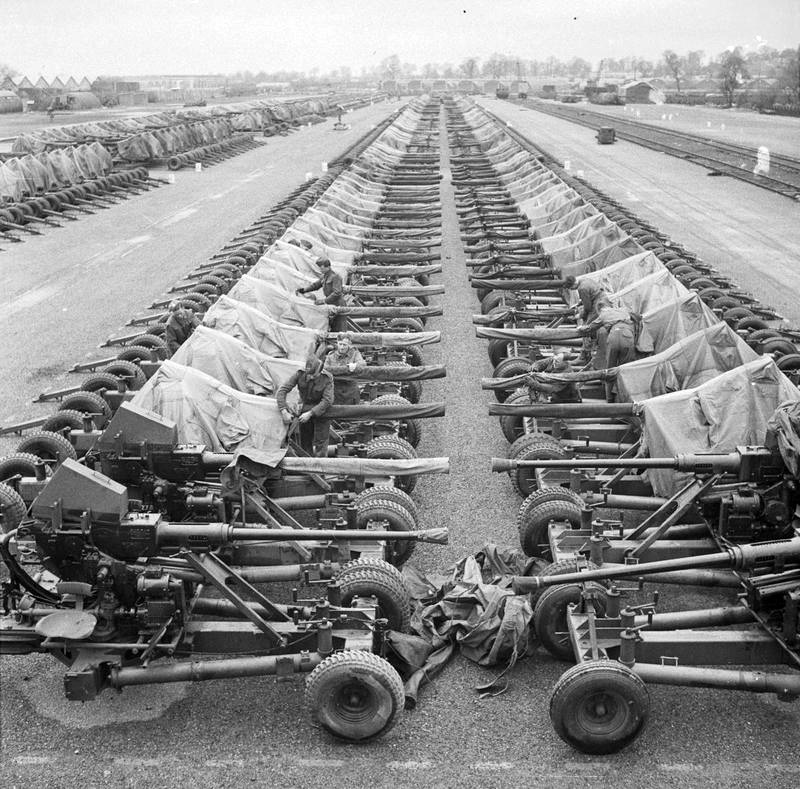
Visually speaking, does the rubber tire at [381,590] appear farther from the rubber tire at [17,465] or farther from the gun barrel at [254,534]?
the rubber tire at [17,465]

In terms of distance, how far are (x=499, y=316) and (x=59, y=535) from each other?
1082cm

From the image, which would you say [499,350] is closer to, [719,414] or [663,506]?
[719,414]

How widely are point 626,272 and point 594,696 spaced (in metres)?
11.5

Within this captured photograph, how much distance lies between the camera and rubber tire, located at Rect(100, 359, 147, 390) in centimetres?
1459

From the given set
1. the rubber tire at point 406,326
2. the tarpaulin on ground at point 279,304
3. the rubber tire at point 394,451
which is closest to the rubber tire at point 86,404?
the tarpaulin on ground at point 279,304

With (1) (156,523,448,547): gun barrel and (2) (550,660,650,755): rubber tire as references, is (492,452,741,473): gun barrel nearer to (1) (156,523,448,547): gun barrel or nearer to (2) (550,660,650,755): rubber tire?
(1) (156,523,448,547): gun barrel

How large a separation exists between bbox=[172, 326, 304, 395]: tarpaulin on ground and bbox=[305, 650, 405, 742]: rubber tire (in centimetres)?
571

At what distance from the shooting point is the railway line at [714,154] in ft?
140

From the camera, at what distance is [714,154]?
54.0m

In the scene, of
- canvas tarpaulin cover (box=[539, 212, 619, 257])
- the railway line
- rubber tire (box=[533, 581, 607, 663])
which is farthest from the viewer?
the railway line

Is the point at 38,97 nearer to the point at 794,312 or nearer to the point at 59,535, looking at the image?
the point at 794,312

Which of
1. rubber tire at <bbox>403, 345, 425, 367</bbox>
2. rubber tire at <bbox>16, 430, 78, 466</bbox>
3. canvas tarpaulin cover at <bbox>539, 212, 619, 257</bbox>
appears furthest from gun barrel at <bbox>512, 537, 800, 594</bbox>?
canvas tarpaulin cover at <bbox>539, 212, 619, 257</bbox>

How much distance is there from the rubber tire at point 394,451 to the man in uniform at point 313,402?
0.60 m

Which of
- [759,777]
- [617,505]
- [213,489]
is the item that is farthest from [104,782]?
[617,505]
